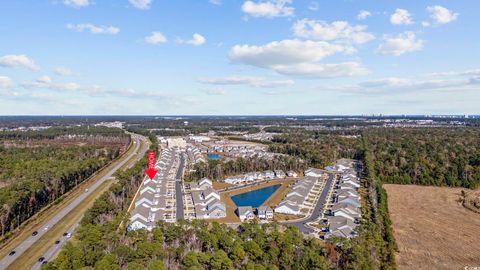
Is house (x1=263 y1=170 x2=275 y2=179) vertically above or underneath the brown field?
above

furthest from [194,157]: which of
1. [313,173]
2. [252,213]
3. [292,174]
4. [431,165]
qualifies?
[431,165]

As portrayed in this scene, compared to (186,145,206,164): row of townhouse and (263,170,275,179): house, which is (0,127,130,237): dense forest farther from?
(263,170,275,179): house

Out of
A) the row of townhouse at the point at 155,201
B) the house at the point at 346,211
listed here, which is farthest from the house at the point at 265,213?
the row of townhouse at the point at 155,201

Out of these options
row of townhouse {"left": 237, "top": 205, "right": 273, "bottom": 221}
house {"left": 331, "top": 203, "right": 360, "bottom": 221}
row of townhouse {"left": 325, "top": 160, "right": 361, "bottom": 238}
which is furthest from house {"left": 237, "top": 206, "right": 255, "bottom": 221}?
house {"left": 331, "top": 203, "right": 360, "bottom": 221}

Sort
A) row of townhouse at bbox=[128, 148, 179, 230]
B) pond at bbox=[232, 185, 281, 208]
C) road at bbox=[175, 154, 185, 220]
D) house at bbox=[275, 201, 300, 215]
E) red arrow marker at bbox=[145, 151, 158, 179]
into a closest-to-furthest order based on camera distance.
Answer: row of townhouse at bbox=[128, 148, 179, 230] → red arrow marker at bbox=[145, 151, 158, 179] → road at bbox=[175, 154, 185, 220] → house at bbox=[275, 201, 300, 215] → pond at bbox=[232, 185, 281, 208]

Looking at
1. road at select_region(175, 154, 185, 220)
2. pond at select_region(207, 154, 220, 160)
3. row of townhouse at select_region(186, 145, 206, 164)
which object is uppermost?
row of townhouse at select_region(186, 145, 206, 164)
